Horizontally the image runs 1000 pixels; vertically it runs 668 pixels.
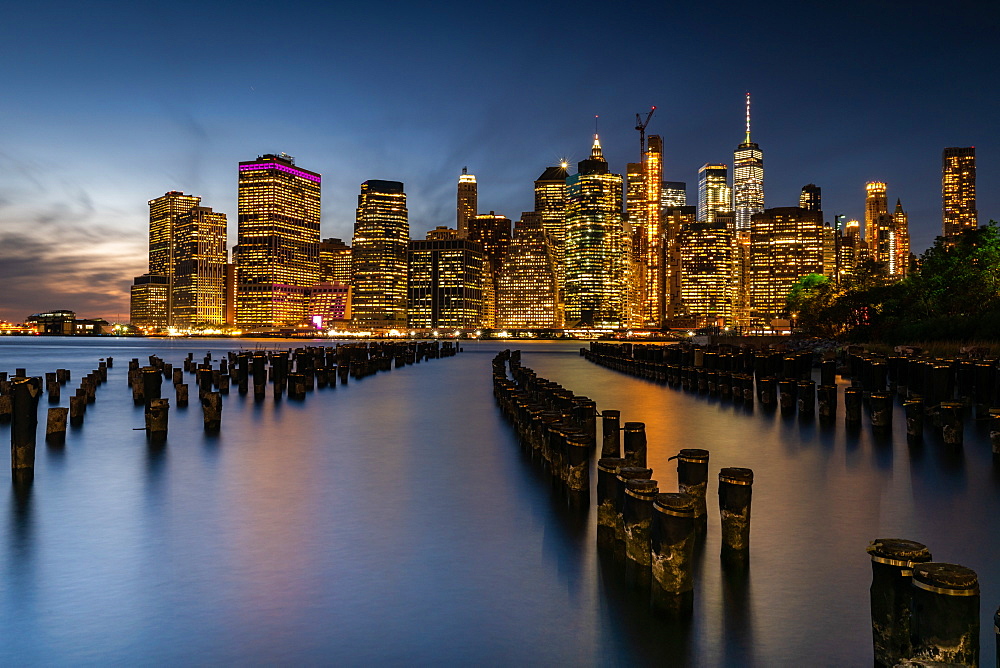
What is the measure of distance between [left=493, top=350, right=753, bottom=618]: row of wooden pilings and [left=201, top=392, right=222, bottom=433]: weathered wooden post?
12797 mm

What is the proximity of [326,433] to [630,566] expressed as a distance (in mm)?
15548

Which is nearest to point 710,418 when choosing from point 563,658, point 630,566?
point 630,566

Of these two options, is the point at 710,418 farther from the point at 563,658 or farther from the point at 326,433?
the point at 563,658

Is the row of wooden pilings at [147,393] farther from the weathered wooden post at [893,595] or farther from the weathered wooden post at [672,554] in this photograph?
the weathered wooden post at [893,595]

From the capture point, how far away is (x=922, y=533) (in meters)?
10.8

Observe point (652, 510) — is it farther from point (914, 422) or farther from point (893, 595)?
point (914, 422)

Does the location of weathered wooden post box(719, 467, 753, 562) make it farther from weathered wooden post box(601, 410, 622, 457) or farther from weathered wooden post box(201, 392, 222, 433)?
weathered wooden post box(201, 392, 222, 433)

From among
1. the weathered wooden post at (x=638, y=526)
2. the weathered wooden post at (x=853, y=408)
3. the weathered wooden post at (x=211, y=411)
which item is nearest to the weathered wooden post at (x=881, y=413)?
the weathered wooden post at (x=853, y=408)

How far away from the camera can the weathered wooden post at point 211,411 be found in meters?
22.2

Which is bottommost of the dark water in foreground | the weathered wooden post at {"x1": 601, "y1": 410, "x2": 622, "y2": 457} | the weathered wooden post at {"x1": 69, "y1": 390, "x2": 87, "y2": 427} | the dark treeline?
the dark water in foreground

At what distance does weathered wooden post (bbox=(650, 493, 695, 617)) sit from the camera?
23.0 ft

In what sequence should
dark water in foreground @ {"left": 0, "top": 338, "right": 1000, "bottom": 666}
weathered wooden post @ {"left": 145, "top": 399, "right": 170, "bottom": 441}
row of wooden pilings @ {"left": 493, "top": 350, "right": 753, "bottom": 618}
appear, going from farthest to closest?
weathered wooden post @ {"left": 145, "top": 399, "right": 170, "bottom": 441} → row of wooden pilings @ {"left": 493, "top": 350, "right": 753, "bottom": 618} → dark water in foreground @ {"left": 0, "top": 338, "right": 1000, "bottom": 666}

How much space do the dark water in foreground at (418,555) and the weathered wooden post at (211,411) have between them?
8.18 feet

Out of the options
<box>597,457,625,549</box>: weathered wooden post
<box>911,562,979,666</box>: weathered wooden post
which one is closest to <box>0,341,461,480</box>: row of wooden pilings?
<box>597,457,625,549</box>: weathered wooden post
